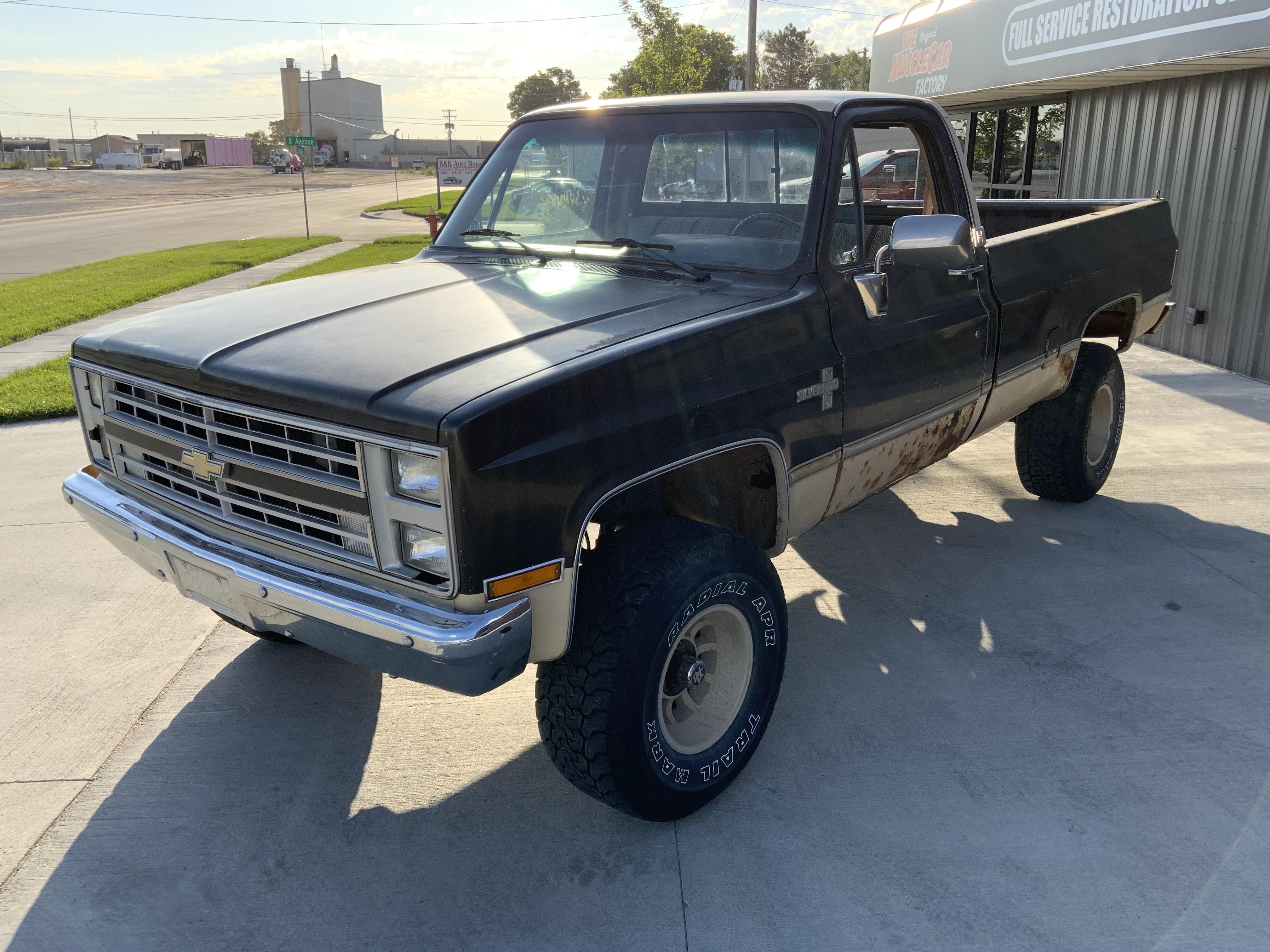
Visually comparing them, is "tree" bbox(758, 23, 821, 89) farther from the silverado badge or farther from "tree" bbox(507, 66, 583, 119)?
the silverado badge

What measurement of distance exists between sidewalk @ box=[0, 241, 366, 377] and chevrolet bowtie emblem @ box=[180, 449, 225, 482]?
10.4 ft

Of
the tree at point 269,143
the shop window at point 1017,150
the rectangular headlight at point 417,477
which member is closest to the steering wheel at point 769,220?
the rectangular headlight at point 417,477

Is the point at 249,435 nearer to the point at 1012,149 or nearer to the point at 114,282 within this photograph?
the point at 1012,149

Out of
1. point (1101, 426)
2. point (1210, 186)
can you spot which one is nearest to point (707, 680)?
point (1101, 426)

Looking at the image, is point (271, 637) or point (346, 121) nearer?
point (271, 637)

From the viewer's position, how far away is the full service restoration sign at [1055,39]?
7.73 meters

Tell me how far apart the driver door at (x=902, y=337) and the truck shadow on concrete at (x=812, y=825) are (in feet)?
2.67

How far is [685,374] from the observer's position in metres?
2.80

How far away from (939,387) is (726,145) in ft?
3.99

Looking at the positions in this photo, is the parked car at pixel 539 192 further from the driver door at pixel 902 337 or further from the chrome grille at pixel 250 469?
the chrome grille at pixel 250 469

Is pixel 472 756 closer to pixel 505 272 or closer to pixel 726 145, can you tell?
pixel 505 272

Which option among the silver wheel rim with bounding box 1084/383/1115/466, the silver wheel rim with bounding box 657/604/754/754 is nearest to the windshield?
the silver wheel rim with bounding box 657/604/754/754

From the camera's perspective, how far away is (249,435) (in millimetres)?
2699

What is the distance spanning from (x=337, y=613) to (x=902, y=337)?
86.5 inches
